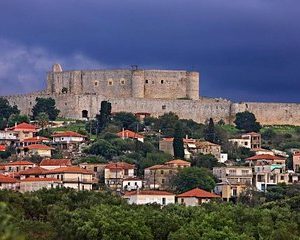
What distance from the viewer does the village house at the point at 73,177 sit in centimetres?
5459

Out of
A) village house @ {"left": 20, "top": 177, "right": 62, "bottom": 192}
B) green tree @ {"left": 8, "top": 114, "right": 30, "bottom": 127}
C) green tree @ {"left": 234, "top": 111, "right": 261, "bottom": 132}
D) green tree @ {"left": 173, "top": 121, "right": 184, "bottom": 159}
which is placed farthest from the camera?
green tree @ {"left": 234, "top": 111, "right": 261, "bottom": 132}

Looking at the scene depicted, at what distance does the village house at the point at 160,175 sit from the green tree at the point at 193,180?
0.88m

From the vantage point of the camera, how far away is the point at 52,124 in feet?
245

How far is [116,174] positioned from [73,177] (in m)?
3.48

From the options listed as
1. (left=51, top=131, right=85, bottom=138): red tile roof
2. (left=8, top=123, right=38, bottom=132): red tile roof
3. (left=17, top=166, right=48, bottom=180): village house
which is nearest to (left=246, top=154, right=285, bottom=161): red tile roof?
(left=51, top=131, right=85, bottom=138): red tile roof

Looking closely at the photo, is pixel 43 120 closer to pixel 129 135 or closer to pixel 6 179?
pixel 129 135

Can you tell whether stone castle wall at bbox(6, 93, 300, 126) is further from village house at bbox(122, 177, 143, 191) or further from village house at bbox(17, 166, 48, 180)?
village house at bbox(17, 166, 48, 180)

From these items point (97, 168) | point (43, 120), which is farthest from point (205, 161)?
point (43, 120)

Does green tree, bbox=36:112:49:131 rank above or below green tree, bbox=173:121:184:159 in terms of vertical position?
above

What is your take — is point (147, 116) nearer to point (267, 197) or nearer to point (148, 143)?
point (148, 143)

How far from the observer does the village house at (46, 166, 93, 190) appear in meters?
54.6

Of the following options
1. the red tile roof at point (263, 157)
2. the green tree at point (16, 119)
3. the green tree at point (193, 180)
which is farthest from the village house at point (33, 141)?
the red tile roof at point (263, 157)

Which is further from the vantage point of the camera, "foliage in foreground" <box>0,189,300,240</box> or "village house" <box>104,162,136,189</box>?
"village house" <box>104,162,136,189</box>

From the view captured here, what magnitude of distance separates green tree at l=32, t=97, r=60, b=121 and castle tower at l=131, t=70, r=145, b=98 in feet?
23.5
